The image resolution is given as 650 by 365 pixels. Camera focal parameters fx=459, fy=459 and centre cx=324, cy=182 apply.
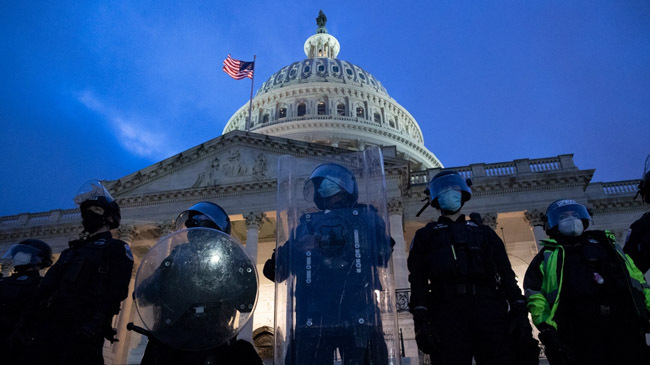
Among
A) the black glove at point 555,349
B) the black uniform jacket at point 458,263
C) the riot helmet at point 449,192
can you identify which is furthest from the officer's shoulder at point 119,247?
the black glove at point 555,349

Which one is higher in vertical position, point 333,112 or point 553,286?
point 333,112

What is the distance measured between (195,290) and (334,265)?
1.32 metres

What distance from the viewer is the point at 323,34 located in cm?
7619

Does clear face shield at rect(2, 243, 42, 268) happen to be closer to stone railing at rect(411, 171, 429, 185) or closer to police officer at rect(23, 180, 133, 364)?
police officer at rect(23, 180, 133, 364)

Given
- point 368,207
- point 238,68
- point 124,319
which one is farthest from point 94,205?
point 238,68

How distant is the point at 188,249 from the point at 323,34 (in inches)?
2999

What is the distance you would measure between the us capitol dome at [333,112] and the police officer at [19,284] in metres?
40.4

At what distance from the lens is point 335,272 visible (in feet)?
14.6

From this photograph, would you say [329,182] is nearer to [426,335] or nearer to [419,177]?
[426,335]

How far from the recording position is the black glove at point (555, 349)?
480 centimetres

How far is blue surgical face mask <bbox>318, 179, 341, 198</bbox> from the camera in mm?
4879

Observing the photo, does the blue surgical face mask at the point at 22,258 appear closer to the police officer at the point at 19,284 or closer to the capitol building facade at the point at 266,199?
the police officer at the point at 19,284

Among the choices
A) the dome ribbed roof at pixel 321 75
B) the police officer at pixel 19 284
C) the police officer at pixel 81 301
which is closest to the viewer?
the police officer at pixel 81 301

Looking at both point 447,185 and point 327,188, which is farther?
point 447,185
